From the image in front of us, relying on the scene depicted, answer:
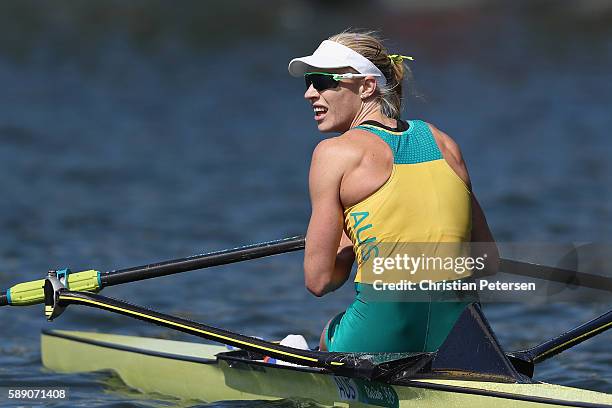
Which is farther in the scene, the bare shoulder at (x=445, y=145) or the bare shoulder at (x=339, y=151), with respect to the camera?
the bare shoulder at (x=445, y=145)

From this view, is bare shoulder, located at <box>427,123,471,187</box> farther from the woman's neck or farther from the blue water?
the blue water

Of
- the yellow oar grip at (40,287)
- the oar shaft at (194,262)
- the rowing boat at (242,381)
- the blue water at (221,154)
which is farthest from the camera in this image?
the blue water at (221,154)

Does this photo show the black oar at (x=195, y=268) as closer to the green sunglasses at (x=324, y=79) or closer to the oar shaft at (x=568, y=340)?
the oar shaft at (x=568, y=340)

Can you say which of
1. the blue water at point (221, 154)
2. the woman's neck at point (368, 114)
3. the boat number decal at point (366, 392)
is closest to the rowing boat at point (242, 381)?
the boat number decal at point (366, 392)

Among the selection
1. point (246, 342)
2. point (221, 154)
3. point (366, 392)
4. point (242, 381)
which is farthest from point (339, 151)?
point (221, 154)

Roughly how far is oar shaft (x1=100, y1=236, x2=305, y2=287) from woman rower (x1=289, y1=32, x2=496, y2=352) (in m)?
0.83

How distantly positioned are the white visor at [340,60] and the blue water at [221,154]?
638mm

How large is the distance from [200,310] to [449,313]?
4.17m

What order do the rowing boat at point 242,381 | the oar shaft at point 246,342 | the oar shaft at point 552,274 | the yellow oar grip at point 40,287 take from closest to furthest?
the rowing boat at point 242,381 < the oar shaft at point 246,342 < the yellow oar grip at point 40,287 < the oar shaft at point 552,274

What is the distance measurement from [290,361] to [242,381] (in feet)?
2.42

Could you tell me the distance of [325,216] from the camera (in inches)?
205

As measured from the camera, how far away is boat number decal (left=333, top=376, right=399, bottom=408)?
538 cm

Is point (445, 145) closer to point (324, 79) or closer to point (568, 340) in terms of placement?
point (324, 79)

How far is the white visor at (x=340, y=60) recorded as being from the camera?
545 centimetres
